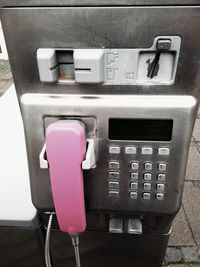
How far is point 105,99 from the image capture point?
0.67 meters

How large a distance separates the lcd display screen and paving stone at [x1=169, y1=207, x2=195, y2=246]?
3.58 ft

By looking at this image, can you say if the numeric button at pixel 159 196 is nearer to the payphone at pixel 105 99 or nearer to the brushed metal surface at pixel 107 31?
the payphone at pixel 105 99

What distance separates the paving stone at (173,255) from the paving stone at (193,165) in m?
0.61

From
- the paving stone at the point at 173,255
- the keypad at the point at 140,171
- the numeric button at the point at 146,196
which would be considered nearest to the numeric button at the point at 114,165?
the keypad at the point at 140,171

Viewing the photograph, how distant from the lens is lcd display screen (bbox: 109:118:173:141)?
2.27 ft

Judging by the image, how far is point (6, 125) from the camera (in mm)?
1397

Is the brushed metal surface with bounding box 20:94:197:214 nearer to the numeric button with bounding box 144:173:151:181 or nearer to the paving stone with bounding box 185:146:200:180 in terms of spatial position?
the numeric button with bounding box 144:173:151:181

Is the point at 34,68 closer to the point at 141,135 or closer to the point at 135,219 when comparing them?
the point at 141,135

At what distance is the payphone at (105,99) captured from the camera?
604mm

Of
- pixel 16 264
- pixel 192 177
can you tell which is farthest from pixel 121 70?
pixel 192 177

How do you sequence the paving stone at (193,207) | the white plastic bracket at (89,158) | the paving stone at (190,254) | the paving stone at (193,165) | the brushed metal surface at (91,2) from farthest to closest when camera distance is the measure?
the paving stone at (193,165) → the paving stone at (193,207) → the paving stone at (190,254) → the white plastic bracket at (89,158) → the brushed metal surface at (91,2)

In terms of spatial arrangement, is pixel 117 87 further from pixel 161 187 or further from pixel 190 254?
pixel 190 254

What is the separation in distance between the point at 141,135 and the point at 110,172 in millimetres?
119

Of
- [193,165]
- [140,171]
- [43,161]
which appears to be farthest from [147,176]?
[193,165]
